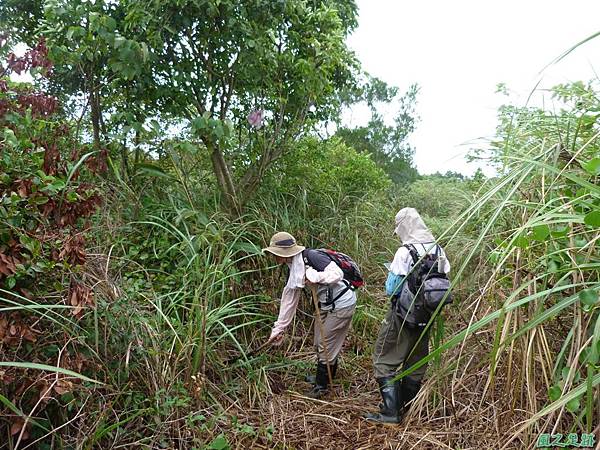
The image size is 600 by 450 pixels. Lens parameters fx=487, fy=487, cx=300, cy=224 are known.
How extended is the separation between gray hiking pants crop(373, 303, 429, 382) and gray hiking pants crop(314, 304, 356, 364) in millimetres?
535

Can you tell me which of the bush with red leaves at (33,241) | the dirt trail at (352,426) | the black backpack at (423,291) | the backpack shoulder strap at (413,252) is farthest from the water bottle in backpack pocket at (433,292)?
the bush with red leaves at (33,241)

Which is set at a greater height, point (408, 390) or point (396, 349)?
point (396, 349)

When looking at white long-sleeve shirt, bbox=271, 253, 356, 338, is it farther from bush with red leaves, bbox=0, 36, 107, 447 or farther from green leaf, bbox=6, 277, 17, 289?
green leaf, bbox=6, 277, 17, 289

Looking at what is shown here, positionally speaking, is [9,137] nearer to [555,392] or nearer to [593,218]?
[593,218]

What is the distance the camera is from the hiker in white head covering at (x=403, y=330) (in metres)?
3.27

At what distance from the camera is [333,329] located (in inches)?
156

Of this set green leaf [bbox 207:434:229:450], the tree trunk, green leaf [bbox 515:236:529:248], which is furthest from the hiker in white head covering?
the tree trunk

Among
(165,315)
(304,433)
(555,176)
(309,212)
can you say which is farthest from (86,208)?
(309,212)

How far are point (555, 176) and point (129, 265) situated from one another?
3.07 meters

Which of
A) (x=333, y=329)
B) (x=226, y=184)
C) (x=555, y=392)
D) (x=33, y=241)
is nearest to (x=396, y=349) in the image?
(x=333, y=329)

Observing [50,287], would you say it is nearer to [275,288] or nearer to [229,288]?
[229,288]

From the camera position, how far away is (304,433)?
10.5 ft

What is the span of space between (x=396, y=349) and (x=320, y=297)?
2.72 ft

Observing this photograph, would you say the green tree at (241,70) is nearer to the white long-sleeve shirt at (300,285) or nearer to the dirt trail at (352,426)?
the white long-sleeve shirt at (300,285)
